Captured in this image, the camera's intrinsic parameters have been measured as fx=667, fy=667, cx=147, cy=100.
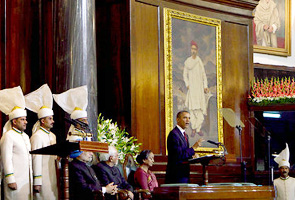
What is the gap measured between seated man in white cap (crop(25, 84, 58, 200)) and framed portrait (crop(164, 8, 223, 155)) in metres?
3.46

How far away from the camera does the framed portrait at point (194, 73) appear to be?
11.9 metres

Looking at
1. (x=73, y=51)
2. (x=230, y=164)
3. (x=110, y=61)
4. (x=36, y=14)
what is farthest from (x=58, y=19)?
(x=230, y=164)

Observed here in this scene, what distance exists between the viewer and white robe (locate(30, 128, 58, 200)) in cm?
822

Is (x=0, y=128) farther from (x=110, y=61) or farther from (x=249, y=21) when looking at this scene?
(x=249, y=21)

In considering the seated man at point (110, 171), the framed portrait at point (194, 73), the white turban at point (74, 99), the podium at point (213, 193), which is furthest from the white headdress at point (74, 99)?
the framed portrait at point (194, 73)

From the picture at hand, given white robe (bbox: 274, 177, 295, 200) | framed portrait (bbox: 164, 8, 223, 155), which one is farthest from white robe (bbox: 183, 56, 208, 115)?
white robe (bbox: 274, 177, 295, 200)

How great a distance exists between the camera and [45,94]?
865cm

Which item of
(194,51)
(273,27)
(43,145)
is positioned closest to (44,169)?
(43,145)

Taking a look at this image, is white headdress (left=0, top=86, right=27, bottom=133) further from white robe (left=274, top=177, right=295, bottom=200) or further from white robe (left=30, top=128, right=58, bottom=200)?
white robe (left=274, top=177, right=295, bottom=200)

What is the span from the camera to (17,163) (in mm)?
8031

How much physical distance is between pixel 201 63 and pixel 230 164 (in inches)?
78.6

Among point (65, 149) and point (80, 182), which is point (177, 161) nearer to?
point (80, 182)

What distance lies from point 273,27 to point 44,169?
9512mm

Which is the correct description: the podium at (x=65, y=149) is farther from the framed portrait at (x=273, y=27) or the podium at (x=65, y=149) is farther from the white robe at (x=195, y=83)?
the framed portrait at (x=273, y=27)
